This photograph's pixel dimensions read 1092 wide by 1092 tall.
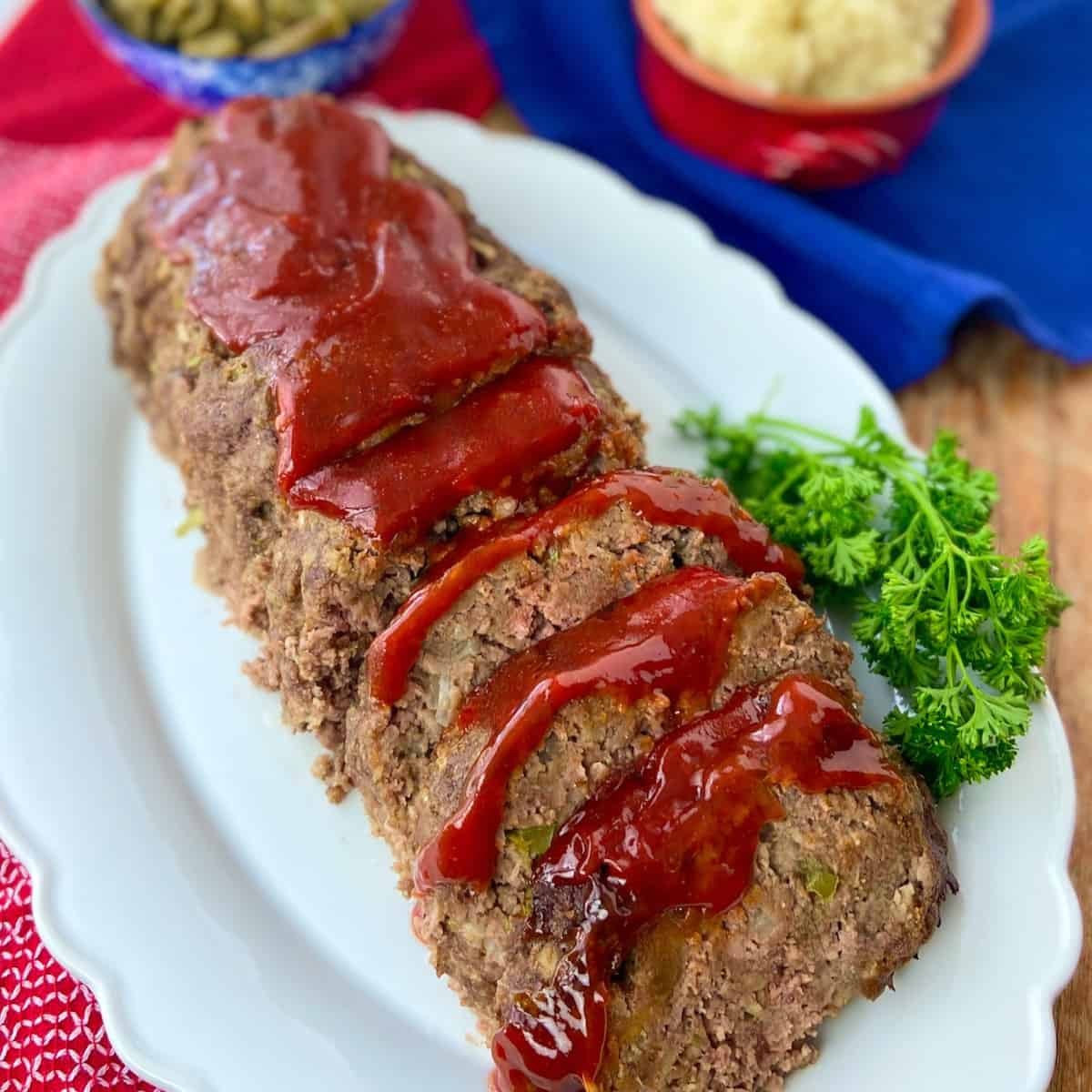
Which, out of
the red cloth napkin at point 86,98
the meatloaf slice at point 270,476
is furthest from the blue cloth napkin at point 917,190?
the meatloaf slice at point 270,476

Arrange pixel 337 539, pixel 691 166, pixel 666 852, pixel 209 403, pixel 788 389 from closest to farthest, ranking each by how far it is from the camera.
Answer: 1. pixel 666 852
2. pixel 337 539
3. pixel 209 403
4. pixel 788 389
5. pixel 691 166

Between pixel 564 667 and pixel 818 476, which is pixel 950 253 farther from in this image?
pixel 564 667

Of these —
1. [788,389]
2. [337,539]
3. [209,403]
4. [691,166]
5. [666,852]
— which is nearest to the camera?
[666,852]

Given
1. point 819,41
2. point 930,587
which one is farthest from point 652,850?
point 819,41

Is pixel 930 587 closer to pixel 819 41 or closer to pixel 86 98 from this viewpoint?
pixel 819 41

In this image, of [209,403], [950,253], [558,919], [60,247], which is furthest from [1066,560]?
[60,247]

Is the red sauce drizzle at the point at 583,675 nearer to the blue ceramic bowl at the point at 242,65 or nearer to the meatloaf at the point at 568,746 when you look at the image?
the meatloaf at the point at 568,746

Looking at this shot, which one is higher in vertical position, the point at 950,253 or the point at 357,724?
the point at 357,724

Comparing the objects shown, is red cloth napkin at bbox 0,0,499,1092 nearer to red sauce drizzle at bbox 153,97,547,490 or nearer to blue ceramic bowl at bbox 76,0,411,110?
blue ceramic bowl at bbox 76,0,411,110
